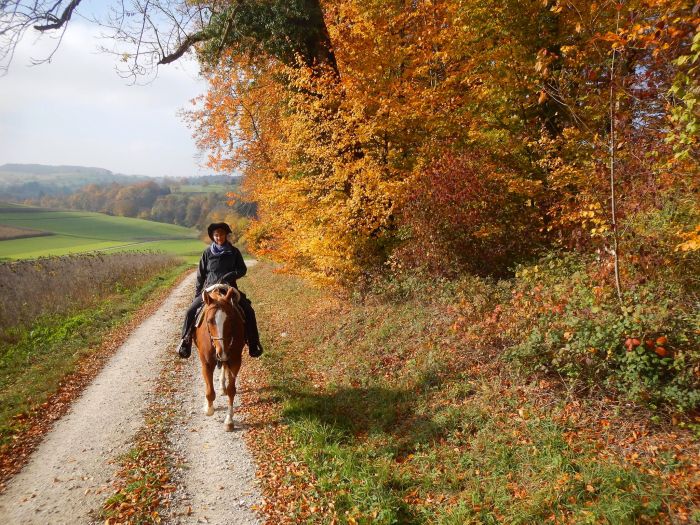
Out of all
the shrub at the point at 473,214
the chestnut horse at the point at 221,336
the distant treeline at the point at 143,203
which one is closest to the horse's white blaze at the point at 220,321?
the chestnut horse at the point at 221,336

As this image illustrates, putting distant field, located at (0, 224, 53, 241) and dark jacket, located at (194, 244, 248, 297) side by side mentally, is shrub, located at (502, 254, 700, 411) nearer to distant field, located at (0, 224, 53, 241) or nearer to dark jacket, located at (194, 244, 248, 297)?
dark jacket, located at (194, 244, 248, 297)

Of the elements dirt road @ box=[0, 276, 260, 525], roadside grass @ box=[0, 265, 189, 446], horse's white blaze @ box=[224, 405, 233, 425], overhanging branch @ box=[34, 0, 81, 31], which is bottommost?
roadside grass @ box=[0, 265, 189, 446]

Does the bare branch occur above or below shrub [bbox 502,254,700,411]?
above

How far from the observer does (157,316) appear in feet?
56.0

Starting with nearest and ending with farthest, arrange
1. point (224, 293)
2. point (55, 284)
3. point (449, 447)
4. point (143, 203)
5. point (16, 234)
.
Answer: point (449, 447) < point (224, 293) < point (55, 284) < point (16, 234) < point (143, 203)

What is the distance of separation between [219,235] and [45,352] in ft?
27.9

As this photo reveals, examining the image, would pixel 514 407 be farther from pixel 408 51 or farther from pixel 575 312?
pixel 408 51

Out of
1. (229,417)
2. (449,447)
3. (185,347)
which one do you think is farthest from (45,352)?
(449,447)

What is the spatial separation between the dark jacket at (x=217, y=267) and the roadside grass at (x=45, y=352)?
4.48 meters

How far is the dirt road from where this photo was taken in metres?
5.34

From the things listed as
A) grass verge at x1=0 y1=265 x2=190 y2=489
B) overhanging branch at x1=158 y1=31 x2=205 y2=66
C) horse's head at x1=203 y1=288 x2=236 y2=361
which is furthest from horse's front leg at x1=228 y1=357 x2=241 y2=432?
overhanging branch at x1=158 y1=31 x2=205 y2=66

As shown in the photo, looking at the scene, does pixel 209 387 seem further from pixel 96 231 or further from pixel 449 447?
pixel 96 231

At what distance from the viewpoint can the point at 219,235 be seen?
8617mm

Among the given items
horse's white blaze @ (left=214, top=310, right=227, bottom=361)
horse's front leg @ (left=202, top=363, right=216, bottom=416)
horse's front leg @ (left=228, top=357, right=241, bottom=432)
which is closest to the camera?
horse's white blaze @ (left=214, top=310, right=227, bottom=361)
